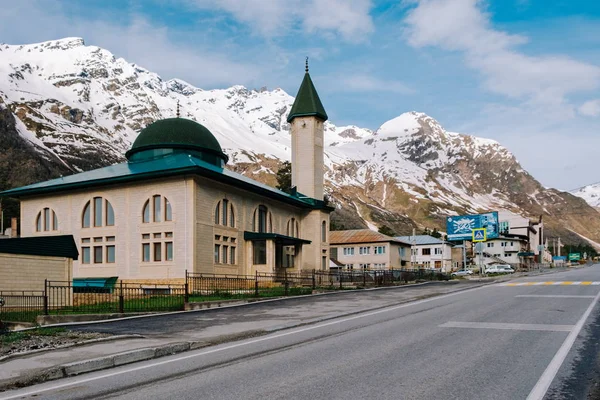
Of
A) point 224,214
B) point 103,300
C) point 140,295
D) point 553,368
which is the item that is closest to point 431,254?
point 224,214

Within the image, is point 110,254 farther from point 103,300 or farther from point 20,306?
point 20,306

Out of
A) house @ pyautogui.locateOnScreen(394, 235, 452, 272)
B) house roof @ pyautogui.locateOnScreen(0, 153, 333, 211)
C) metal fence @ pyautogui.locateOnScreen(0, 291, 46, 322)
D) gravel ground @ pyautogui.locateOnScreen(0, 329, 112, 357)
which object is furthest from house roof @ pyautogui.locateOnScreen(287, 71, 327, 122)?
gravel ground @ pyautogui.locateOnScreen(0, 329, 112, 357)

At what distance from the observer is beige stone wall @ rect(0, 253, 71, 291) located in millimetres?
27016

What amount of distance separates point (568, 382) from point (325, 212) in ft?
168

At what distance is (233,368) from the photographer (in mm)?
9844

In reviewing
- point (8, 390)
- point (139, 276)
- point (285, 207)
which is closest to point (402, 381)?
point (8, 390)

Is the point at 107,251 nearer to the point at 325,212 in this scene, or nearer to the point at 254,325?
the point at 325,212

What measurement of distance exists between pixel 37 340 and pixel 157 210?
29.1m

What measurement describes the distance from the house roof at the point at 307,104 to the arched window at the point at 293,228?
11064 millimetres

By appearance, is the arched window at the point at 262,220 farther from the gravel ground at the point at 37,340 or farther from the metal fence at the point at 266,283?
the gravel ground at the point at 37,340

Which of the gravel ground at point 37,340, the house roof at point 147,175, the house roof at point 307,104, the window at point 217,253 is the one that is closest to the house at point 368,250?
the house roof at point 307,104

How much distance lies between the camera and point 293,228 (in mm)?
55438

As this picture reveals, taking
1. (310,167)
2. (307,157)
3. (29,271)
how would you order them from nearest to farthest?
1. (29,271)
2. (310,167)
3. (307,157)

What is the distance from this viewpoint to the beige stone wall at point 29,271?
27016mm
